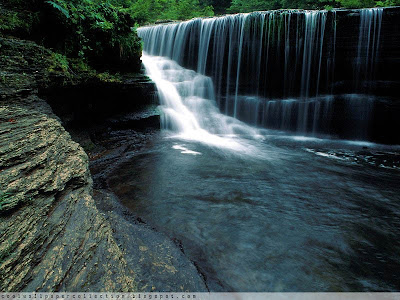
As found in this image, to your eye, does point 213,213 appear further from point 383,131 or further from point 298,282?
point 383,131

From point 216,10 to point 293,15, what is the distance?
20916 mm

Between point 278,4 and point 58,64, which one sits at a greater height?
point 278,4

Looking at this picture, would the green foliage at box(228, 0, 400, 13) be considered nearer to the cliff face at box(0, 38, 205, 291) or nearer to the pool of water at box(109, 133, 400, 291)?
the pool of water at box(109, 133, 400, 291)

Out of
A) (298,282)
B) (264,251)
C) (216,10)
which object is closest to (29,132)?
(264,251)

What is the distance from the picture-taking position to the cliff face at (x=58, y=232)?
1.43 m

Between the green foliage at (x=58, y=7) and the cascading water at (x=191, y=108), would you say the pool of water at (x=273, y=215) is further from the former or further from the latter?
the green foliage at (x=58, y=7)

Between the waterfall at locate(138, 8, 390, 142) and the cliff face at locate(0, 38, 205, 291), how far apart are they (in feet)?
23.7

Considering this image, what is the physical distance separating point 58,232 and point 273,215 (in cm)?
284

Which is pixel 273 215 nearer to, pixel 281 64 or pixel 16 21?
pixel 16 21

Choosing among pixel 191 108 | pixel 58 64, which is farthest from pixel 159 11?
pixel 58 64

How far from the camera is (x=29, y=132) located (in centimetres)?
244

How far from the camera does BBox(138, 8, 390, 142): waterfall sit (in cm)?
870

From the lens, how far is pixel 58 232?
171 cm

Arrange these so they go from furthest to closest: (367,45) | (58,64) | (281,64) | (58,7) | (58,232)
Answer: (281,64) < (367,45) < (58,64) < (58,7) < (58,232)
